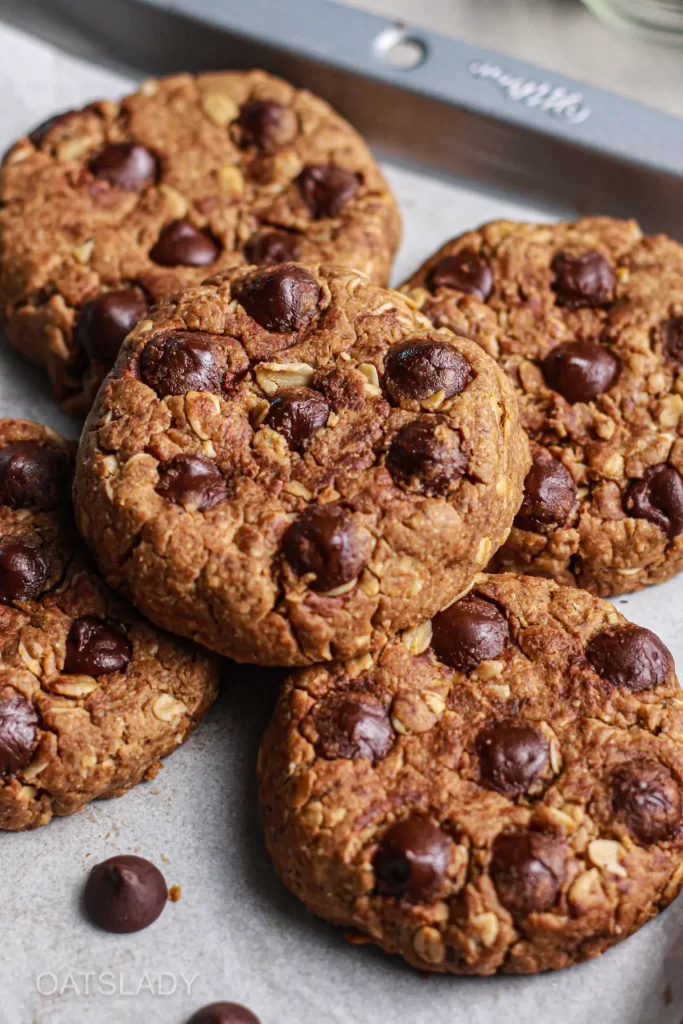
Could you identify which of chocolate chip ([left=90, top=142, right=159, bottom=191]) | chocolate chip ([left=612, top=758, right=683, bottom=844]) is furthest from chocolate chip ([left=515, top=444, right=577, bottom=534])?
chocolate chip ([left=90, top=142, right=159, bottom=191])

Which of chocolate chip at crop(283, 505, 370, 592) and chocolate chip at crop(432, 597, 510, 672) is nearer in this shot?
chocolate chip at crop(283, 505, 370, 592)

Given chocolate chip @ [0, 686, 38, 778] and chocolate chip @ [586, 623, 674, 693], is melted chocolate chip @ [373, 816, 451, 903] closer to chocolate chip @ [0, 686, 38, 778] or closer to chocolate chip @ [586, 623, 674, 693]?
chocolate chip @ [586, 623, 674, 693]

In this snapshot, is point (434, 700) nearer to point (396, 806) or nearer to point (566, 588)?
point (396, 806)

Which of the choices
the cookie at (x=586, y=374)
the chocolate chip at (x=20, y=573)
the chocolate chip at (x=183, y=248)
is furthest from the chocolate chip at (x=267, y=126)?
the chocolate chip at (x=20, y=573)

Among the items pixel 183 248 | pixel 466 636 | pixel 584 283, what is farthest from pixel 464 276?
pixel 466 636

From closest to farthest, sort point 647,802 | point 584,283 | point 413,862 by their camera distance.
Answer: point 413,862 < point 647,802 < point 584,283

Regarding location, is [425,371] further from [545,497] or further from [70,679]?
[70,679]

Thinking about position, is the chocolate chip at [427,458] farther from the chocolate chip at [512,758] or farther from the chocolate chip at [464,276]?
the chocolate chip at [464,276]
